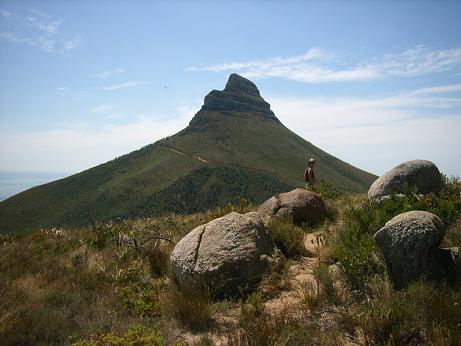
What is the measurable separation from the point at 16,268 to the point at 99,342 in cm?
552

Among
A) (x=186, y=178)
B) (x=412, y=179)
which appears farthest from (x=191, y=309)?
(x=186, y=178)

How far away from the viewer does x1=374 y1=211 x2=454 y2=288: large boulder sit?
17.8 feet

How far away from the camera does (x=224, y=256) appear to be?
6.70m

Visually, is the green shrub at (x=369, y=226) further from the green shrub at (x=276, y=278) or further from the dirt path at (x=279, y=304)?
the green shrub at (x=276, y=278)

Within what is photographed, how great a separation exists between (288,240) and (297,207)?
252 cm

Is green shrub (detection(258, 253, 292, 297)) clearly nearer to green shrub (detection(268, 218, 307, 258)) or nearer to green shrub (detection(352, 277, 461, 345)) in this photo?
green shrub (detection(268, 218, 307, 258))

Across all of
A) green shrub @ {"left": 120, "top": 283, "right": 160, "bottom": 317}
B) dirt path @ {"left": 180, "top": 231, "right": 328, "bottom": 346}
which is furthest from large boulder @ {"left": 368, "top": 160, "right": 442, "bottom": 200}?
green shrub @ {"left": 120, "top": 283, "right": 160, "bottom": 317}

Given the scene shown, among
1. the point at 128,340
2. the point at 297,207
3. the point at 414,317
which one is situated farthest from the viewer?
the point at 297,207

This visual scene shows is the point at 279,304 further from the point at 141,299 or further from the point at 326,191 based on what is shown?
the point at 326,191

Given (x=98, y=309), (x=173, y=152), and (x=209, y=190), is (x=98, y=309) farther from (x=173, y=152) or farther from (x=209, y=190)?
(x=173, y=152)

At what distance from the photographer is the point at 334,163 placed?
150 meters

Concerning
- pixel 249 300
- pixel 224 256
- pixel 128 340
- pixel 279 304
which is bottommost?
pixel 279 304

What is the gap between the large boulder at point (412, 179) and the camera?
1044cm

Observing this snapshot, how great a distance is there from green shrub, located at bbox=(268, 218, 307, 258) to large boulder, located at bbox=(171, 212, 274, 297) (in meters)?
0.76
